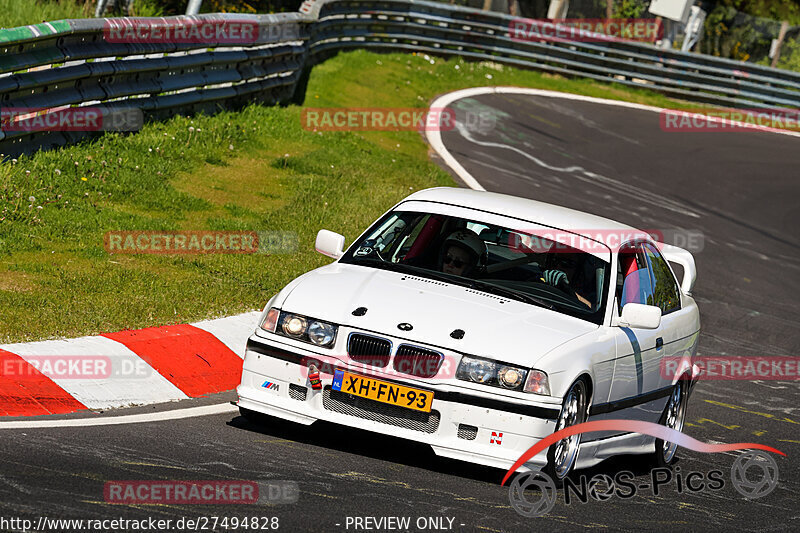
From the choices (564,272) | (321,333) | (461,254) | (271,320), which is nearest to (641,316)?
(564,272)

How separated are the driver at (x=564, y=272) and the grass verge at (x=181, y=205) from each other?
9.22 feet

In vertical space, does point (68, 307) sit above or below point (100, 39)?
below

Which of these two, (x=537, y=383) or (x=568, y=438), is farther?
(x=568, y=438)

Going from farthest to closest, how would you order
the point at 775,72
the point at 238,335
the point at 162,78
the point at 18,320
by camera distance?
the point at 775,72, the point at 162,78, the point at 238,335, the point at 18,320

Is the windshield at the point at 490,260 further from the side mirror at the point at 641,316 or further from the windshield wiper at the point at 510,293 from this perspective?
the side mirror at the point at 641,316

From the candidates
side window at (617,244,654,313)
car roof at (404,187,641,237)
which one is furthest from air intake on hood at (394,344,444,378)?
car roof at (404,187,641,237)

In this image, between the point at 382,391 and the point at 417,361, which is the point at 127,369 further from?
the point at 417,361

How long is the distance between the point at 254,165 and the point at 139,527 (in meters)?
10.6

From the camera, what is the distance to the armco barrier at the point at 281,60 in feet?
39.6

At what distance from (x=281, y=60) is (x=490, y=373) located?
41.3ft

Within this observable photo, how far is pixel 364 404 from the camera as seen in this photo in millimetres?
6680

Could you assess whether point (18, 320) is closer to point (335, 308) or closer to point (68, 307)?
point (68, 307)

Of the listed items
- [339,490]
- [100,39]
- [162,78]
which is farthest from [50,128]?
[339,490]

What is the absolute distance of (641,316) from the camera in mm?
7430
